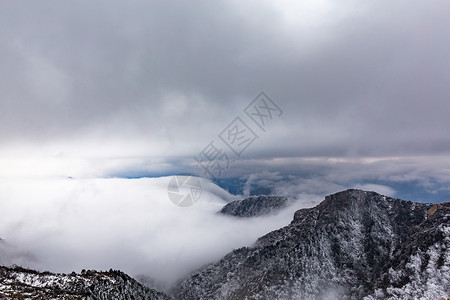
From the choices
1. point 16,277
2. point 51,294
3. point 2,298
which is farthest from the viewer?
point 16,277

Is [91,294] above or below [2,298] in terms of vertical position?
below

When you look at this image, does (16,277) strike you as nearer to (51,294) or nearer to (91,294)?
(51,294)

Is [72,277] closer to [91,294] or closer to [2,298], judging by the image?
[91,294]

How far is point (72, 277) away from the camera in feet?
653

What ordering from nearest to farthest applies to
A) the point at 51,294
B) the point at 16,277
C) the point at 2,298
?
1. the point at 2,298
2. the point at 51,294
3. the point at 16,277

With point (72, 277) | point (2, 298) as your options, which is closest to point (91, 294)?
point (72, 277)

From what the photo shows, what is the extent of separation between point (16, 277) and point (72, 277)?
37.9 m

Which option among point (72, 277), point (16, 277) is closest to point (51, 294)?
point (72, 277)

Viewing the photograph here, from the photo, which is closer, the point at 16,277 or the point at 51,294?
the point at 51,294

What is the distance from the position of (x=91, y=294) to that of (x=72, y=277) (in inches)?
897

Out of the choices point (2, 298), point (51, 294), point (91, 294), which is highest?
point (2, 298)

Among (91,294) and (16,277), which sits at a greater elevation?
(16,277)

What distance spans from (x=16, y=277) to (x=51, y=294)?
122 ft

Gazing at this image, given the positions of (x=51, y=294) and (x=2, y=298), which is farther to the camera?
(x=51, y=294)
